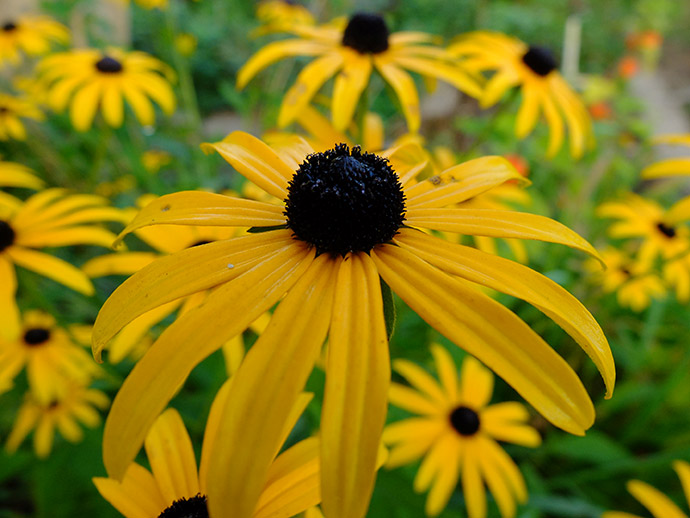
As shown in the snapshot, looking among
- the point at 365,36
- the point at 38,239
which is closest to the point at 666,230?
the point at 365,36

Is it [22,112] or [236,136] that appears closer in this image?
[236,136]

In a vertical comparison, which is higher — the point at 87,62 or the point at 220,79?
the point at 220,79

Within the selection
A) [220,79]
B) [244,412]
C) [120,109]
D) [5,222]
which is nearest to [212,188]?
[120,109]

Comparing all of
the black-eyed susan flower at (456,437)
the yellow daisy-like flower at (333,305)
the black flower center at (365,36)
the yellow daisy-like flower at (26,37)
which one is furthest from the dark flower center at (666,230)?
the yellow daisy-like flower at (26,37)

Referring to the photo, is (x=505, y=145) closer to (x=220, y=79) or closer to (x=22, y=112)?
(x=22, y=112)

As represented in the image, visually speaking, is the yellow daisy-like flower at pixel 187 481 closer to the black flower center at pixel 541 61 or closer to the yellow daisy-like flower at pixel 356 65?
the yellow daisy-like flower at pixel 356 65

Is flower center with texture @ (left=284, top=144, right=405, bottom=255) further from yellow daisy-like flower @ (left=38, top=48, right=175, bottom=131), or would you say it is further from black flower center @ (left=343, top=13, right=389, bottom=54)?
yellow daisy-like flower @ (left=38, top=48, right=175, bottom=131)

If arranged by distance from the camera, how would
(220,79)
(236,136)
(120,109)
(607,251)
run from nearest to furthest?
(236,136) < (120,109) < (607,251) < (220,79)

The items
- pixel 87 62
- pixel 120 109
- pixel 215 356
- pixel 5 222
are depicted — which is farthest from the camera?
pixel 87 62
